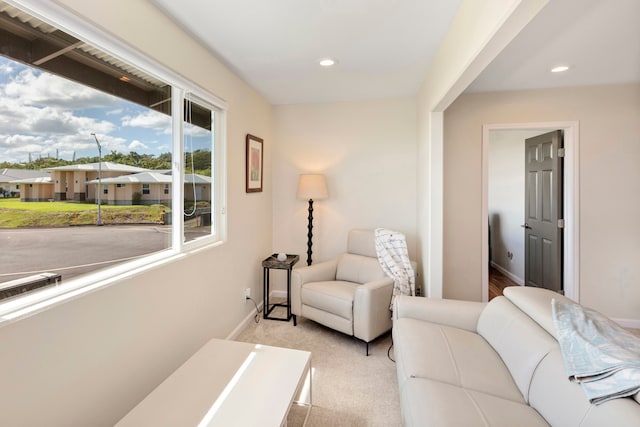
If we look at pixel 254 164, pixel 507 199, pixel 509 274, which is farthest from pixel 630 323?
pixel 254 164

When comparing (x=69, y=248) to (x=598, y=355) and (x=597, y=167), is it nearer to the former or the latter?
(x=598, y=355)

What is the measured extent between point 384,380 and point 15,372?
1.99 m

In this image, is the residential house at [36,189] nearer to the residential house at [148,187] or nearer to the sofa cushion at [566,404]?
the residential house at [148,187]

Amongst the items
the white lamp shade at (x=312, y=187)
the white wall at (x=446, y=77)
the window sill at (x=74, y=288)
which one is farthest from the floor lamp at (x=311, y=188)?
the window sill at (x=74, y=288)

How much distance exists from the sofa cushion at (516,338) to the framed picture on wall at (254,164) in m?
2.35

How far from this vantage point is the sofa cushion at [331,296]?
8.61 feet

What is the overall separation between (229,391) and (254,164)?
228 cm

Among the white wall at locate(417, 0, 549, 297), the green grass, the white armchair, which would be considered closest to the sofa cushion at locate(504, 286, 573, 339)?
the white wall at locate(417, 0, 549, 297)

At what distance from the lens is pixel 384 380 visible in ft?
7.13

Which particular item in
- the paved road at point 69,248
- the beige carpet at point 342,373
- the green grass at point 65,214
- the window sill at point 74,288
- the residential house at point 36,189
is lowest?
the beige carpet at point 342,373

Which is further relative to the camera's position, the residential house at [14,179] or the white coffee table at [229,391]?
the white coffee table at [229,391]

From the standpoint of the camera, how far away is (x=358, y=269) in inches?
125

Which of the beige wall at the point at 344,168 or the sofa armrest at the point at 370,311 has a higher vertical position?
the beige wall at the point at 344,168

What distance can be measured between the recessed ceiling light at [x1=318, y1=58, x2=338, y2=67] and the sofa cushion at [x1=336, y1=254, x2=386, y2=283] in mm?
1893
